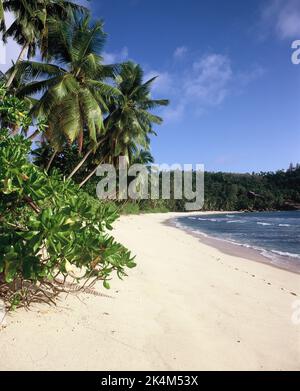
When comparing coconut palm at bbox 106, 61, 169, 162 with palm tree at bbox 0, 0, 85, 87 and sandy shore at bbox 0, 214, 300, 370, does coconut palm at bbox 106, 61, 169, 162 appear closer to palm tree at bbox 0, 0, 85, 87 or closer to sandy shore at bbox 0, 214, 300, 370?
palm tree at bbox 0, 0, 85, 87

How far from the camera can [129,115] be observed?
1767 centimetres

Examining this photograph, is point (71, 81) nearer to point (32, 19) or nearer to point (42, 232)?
point (32, 19)

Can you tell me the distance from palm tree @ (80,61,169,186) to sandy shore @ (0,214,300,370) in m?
13.7

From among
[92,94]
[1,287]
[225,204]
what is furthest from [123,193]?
[225,204]

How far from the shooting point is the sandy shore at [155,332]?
2754 millimetres

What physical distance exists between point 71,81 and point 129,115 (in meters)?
5.20

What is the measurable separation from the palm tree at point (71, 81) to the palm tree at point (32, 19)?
524mm

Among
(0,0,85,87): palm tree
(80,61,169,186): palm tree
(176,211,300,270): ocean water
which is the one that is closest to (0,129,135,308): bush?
(176,211,300,270): ocean water

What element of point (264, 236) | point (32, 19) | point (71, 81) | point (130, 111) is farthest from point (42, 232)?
point (264, 236)

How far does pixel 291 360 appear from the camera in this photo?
3145 millimetres

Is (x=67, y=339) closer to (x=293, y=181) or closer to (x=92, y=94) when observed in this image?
(x=92, y=94)

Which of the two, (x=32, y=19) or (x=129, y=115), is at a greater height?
(x=32, y=19)

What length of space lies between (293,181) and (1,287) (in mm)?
127848

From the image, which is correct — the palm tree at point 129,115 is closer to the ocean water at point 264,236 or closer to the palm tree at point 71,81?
the palm tree at point 71,81
